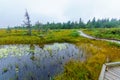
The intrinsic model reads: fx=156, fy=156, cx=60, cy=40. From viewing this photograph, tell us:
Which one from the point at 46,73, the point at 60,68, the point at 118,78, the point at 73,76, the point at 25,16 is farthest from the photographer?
the point at 25,16

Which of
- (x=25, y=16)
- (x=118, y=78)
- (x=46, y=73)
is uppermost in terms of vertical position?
(x=25, y=16)

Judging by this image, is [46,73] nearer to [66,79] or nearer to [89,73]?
[66,79]

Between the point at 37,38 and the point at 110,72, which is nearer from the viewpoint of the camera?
the point at 110,72

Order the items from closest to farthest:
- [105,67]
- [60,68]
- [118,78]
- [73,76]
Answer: [118,78], [105,67], [73,76], [60,68]

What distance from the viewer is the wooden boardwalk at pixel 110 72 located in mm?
9594

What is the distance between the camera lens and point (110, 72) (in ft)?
34.4

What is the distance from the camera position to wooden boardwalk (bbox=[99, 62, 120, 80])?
9594mm

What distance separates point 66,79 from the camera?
38.4 ft

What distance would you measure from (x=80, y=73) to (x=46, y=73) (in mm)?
3141

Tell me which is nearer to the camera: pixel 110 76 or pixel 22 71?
pixel 110 76

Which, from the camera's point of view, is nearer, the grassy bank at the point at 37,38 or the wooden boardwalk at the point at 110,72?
the wooden boardwalk at the point at 110,72

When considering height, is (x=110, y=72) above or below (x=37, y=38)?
above

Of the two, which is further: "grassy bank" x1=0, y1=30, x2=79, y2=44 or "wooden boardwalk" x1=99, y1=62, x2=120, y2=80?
"grassy bank" x1=0, y1=30, x2=79, y2=44

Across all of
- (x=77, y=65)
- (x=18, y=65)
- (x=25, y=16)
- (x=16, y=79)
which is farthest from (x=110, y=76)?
(x=25, y=16)
